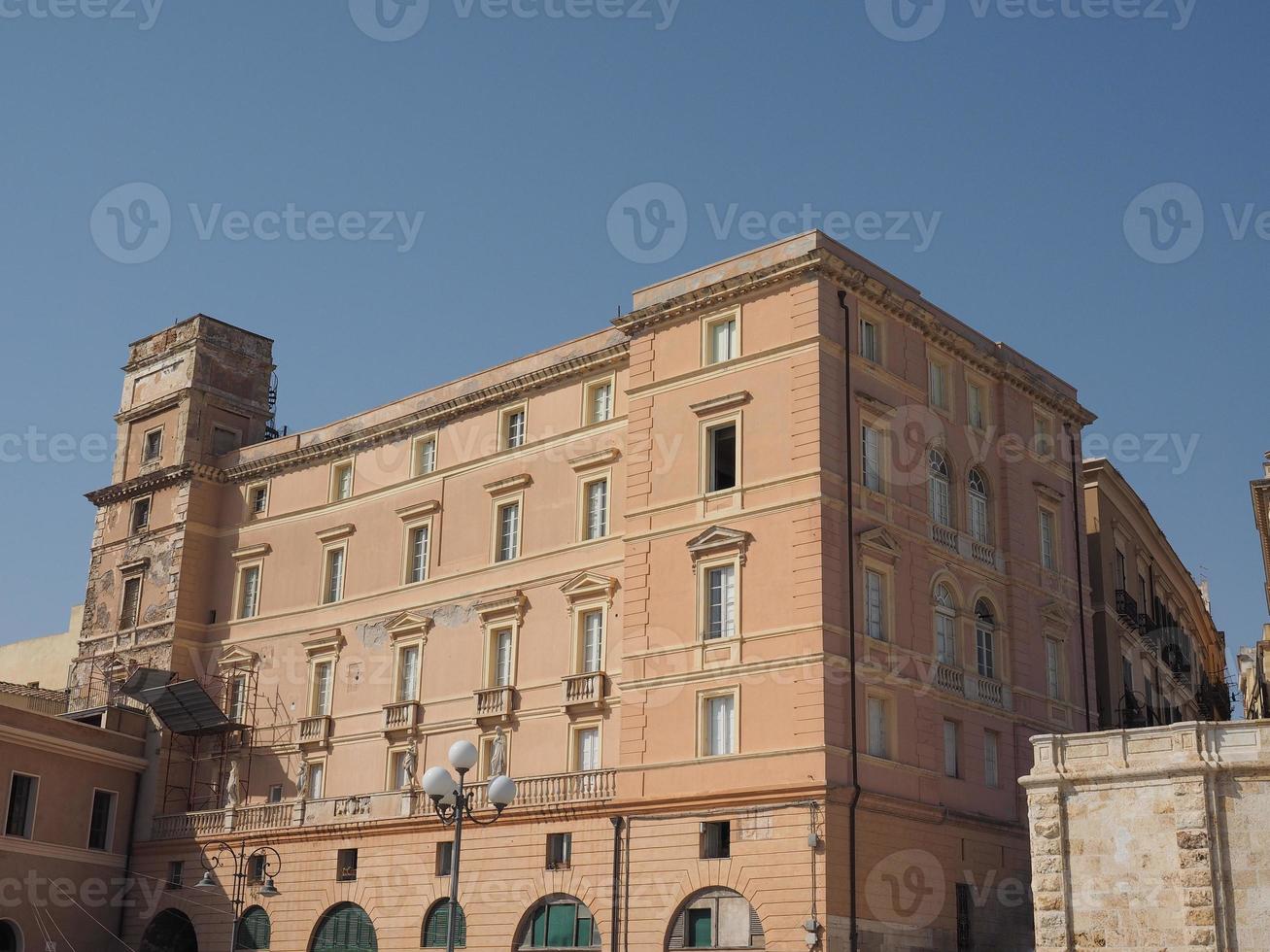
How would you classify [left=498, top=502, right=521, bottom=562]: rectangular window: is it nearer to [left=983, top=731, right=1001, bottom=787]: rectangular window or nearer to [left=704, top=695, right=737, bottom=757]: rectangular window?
[left=704, top=695, right=737, bottom=757]: rectangular window

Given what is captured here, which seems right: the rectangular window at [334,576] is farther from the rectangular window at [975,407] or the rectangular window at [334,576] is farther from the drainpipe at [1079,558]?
the drainpipe at [1079,558]

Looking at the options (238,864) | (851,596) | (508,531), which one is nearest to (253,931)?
(238,864)

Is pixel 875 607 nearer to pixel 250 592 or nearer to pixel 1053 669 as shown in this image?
pixel 1053 669

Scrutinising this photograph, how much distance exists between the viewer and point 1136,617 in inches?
1970

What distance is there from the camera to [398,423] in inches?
1930

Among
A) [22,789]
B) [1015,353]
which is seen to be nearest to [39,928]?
[22,789]

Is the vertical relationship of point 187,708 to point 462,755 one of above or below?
above

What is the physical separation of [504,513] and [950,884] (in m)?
16.6

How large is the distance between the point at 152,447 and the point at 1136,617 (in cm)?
3466

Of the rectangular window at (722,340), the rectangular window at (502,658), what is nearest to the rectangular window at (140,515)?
the rectangular window at (502,658)

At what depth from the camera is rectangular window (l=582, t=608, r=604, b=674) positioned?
41250 mm

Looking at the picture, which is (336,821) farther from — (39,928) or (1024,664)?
(1024,664)

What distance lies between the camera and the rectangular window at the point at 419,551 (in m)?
47.1

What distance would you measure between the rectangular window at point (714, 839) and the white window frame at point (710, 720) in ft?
5.31
